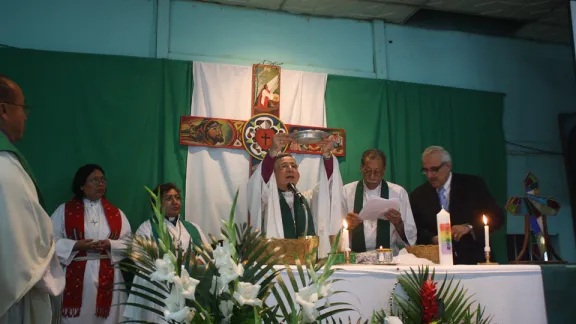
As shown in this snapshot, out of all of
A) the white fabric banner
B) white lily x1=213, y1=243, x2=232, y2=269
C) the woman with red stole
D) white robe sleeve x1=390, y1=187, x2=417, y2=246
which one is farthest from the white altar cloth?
the white fabric banner

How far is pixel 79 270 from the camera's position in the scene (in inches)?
190

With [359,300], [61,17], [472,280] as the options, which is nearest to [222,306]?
[359,300]

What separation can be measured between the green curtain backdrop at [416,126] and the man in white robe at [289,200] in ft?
4.68

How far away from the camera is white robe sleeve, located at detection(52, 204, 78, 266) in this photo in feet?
15.5

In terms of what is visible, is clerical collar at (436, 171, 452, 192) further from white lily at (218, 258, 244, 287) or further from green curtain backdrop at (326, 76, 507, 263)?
white lily at (218, 258, 244, 287)

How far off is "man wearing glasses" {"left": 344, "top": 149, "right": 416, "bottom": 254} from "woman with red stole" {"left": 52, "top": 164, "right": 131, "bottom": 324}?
199 centimetres

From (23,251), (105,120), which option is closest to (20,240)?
(23,251)

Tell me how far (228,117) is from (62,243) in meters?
2.06

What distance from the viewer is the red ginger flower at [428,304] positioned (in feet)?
7.66

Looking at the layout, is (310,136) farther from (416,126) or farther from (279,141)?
(416,126)

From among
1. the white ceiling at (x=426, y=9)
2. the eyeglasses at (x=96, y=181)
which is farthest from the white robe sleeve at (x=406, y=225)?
the eyeglasses at (x=96, y=181)

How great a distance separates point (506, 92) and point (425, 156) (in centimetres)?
285

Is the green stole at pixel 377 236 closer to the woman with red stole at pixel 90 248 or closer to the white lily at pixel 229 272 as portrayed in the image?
the woman with red stole at pixel 90 248

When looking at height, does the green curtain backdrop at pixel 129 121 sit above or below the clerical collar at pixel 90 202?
above
